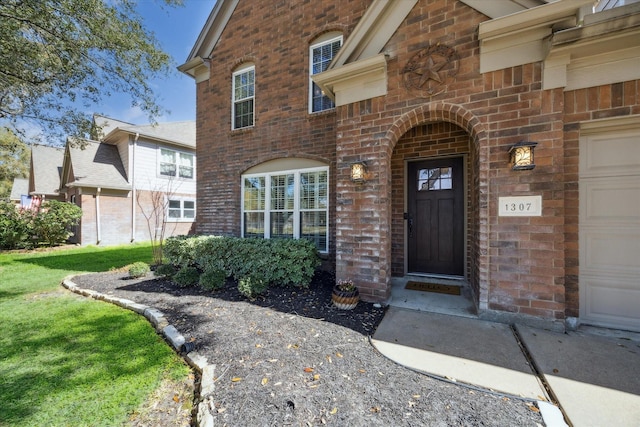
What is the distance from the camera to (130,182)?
44.3ft

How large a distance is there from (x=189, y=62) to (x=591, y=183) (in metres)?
9.71

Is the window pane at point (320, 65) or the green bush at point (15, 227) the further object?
the green bush at point (15, 227)

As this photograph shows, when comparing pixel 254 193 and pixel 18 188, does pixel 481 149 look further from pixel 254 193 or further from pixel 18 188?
pixel 18 188

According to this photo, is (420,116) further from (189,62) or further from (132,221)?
(132,221)

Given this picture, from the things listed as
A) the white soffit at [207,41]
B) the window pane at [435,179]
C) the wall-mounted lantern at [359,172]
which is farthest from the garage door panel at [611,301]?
the white soffit at [207,41]

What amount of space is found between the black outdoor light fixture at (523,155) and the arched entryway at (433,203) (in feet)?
5.24

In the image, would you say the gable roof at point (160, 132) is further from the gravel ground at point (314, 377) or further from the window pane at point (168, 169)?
the gravel ground at point (314, 377)

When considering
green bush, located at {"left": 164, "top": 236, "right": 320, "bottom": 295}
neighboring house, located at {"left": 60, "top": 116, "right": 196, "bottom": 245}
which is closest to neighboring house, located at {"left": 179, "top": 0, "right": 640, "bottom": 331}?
green bush, located at {"left": 164, "top": 236, "right": 320, "bottom": 295}

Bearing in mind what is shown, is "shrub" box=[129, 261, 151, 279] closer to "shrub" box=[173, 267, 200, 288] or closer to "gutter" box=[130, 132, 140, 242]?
"shrub" box=[173, 267, 200, 288]

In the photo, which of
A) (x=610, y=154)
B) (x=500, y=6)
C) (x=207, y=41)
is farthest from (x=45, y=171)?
(x=610, y=154)

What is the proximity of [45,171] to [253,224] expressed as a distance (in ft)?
66.3

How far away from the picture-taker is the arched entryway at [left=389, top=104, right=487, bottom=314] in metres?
5.09

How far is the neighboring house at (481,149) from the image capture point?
3.21 m

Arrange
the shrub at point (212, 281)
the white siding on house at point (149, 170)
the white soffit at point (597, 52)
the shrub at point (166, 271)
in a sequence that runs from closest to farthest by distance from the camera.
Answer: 1. the white soffit at point (597, 52)
2. the shrub at point (212, 281)
3. the shrub at point (166, 271)
4. the white siding on house at point (149, 170)
